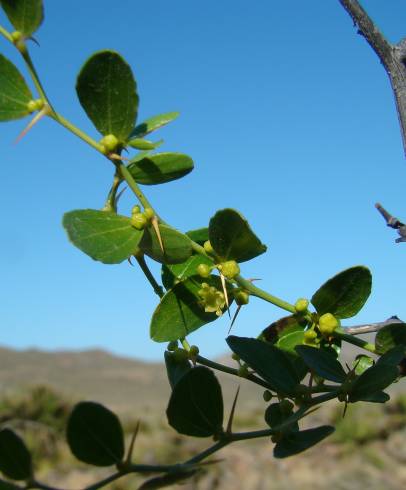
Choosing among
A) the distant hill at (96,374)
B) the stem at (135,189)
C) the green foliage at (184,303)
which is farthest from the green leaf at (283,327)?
the distant hill at (96,374)

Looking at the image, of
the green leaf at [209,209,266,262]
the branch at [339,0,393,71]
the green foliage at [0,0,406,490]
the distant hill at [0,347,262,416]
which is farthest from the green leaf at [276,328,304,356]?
the distant hill at [0,347,262,416]

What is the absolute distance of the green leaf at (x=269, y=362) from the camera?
0.65m

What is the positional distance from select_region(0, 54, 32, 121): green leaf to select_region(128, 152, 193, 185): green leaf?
12 cm

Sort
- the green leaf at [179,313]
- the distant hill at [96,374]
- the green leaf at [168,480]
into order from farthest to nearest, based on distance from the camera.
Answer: the distant hill at [96,374]
the green leaf at [179,313]
the green leaf at [168,480]

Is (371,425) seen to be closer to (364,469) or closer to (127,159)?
(364,469)

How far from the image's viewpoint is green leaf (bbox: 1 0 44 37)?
0.63 meters

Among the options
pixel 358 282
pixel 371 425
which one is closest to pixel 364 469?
pixel 371 425

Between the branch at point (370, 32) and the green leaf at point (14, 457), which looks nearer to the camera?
the green leaf at point (14, 457)

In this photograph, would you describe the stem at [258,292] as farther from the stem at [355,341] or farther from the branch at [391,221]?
the branch at [391,221]

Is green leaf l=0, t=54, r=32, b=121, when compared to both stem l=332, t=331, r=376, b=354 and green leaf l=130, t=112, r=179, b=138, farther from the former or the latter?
stem l=332, t=331, r=376, b=354

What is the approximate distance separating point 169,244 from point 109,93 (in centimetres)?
15

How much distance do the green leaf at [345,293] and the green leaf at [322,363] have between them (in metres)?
0.07

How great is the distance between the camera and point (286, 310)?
2.30 feet

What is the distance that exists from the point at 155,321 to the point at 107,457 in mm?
196
